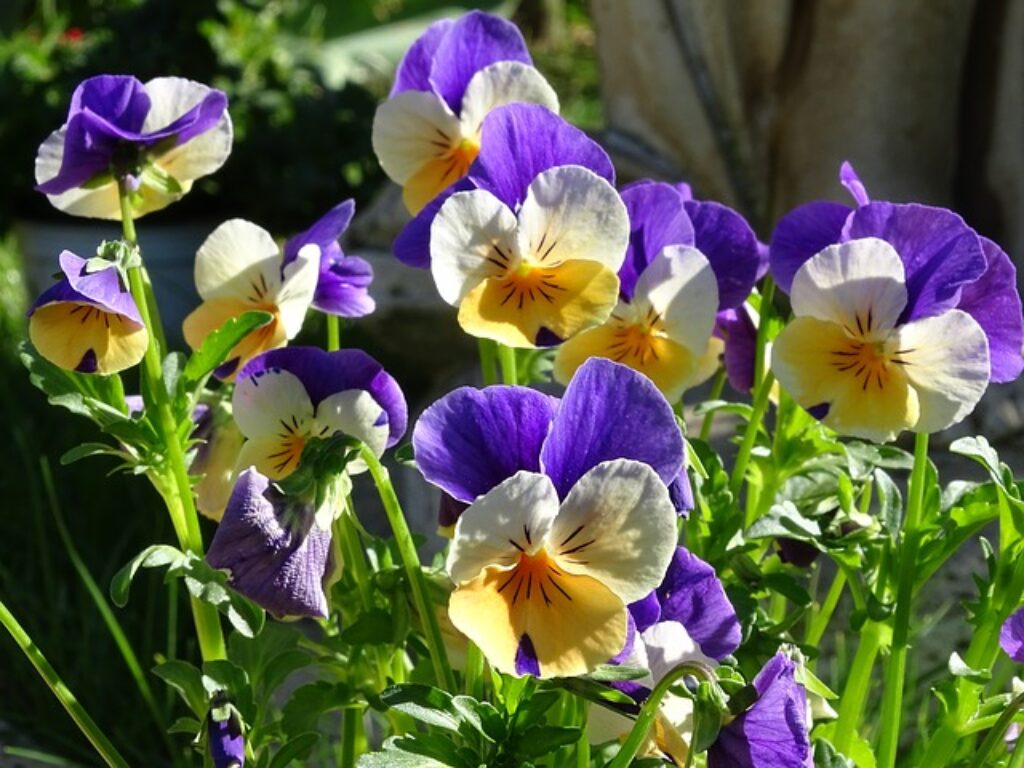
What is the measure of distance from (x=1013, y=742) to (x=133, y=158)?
611 millimetres

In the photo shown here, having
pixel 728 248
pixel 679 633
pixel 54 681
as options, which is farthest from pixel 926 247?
pixel 54 681

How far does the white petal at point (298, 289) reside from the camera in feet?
2.64

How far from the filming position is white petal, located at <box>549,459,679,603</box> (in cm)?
62

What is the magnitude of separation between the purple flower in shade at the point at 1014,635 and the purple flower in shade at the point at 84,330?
43cm

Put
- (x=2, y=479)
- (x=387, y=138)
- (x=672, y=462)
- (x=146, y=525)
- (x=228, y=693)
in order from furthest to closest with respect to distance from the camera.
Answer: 1. (x=2, y=479)
2. (x=146, y=525)
3. (x=387, y=138)
4. (x=228, y=693)
5. (x=672, y=462)

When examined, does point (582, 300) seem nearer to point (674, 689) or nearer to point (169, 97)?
point (674, 689)

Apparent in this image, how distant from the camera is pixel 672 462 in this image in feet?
2.12

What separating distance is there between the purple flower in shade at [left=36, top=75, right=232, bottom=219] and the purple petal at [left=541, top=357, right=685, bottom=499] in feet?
1.03

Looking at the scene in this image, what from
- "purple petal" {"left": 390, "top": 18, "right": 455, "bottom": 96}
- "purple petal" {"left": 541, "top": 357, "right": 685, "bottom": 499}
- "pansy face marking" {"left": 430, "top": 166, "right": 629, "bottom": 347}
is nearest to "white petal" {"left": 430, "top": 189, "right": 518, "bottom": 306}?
"pansy face marking" {"left": 430, "top": 166, "right": 629, "bottom": 347}

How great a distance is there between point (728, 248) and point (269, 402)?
258mm


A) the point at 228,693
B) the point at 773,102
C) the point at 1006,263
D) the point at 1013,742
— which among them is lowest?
the point at 773,102

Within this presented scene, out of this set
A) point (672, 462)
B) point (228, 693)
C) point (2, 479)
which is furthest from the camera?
point (2, 479)

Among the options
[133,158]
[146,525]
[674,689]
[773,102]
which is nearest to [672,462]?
[674,689]

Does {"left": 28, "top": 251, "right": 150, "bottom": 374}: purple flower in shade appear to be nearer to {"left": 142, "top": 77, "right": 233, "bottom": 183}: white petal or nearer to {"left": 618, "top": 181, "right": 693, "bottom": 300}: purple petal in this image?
{"left": 142, "top": 77, "right": 233, "bottom": 183}: white petal
